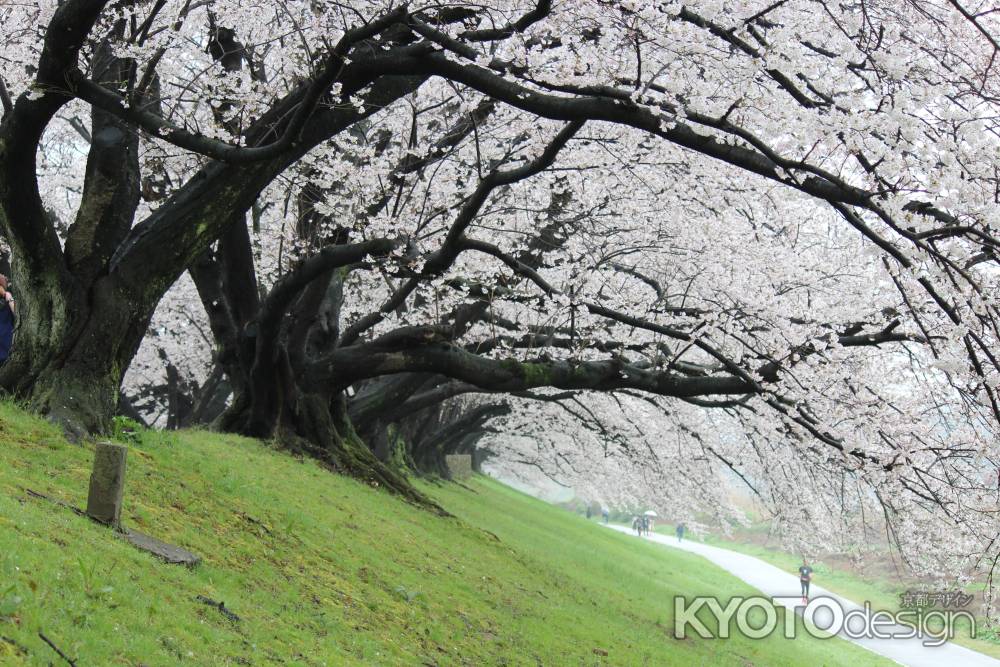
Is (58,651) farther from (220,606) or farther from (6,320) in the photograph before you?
(6,320)

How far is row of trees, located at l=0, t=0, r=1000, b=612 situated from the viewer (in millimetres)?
6941

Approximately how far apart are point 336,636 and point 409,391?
1012 centimetres

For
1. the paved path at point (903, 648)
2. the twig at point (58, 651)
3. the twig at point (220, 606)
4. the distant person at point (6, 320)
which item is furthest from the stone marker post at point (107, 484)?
the paved path at point (903, 648)

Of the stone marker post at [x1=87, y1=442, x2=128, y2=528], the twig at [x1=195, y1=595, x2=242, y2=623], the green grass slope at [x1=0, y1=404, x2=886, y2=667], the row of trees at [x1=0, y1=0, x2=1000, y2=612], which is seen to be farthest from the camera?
the row of trees at [x1=0, y1=0, x2=1000, y2=612]

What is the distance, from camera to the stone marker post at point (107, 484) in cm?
625

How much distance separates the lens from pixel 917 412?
1383 centimetres

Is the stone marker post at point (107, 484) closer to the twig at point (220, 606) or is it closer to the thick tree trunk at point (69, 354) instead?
the twig at point (220, 606)

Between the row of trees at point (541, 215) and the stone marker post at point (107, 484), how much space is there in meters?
2.19

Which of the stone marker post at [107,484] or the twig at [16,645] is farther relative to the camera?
the stone marker post at [107,484]

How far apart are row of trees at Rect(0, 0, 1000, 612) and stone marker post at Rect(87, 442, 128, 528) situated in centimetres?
219

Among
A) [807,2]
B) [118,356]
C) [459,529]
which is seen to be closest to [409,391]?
[459,529]

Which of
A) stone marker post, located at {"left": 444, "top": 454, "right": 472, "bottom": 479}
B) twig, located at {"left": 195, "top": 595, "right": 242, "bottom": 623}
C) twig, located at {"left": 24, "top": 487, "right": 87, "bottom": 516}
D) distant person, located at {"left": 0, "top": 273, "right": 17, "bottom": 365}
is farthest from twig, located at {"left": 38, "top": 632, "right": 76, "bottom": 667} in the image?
stone marker post, located at {"left": 444, "top": 454, "right": 472, "bottom": 479}

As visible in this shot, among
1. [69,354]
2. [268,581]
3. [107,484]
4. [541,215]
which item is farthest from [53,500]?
[541,215]

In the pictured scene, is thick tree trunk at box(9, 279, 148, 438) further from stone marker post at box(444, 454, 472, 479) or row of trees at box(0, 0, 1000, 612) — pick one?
stone marker post at box(444, 454, 472, 479)
